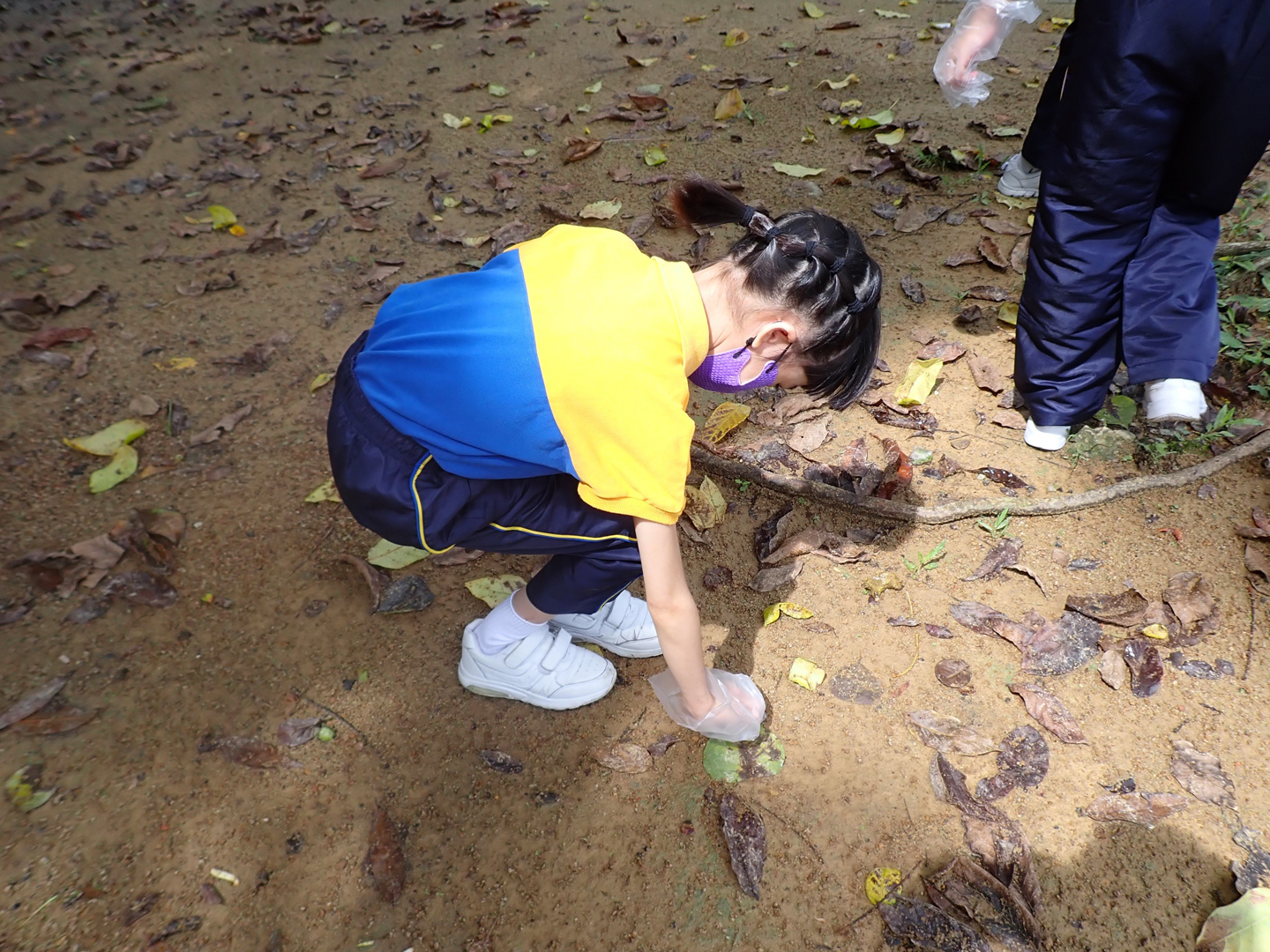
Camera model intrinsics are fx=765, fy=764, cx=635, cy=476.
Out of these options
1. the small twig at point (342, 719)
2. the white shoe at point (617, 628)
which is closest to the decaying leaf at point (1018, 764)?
the white shoe at point (617, 628)

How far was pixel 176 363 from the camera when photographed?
112 inches

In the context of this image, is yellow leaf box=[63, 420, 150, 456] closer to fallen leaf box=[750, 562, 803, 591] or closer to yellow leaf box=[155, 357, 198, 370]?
yellow leaf box=[155, 357, 198, 370]

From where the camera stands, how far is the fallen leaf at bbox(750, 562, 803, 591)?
6.95 ft

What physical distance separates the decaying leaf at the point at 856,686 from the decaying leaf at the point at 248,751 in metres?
1.30

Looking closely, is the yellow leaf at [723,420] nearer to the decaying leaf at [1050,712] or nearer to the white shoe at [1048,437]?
the white shoe at [1048,437]

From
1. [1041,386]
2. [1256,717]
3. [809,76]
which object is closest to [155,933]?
[1256,717]

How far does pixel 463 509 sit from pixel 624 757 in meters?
0.73

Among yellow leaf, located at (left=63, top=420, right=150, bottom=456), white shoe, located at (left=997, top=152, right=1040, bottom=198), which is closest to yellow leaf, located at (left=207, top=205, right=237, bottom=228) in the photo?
yellow leaf, located at (left=63, top=420, right=150, bottom=456)

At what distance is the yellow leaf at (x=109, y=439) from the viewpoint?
2488 mm

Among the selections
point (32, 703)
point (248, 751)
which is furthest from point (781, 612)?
point (32, 703)

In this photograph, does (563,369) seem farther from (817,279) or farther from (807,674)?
(807,674)

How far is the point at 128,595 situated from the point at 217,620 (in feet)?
0.85

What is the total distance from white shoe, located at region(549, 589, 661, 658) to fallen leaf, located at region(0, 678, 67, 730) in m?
1.21

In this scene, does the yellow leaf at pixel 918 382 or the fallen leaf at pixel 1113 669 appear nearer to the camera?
the fallen leaf at pixel 1113 669
